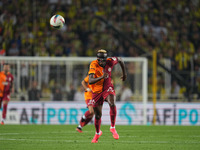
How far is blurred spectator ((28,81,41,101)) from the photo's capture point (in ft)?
55.3

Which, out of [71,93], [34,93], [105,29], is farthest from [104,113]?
[105,29]

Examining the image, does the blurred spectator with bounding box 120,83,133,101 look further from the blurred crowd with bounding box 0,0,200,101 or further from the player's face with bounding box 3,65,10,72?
the player's face with bounding box 3,65,10,72

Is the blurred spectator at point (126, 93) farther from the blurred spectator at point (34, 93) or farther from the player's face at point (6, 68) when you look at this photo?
the player's face at point (6, 68)

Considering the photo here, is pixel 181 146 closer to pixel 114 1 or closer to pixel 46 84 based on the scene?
pixel 46 84

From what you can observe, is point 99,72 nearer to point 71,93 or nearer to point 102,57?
point 102,57

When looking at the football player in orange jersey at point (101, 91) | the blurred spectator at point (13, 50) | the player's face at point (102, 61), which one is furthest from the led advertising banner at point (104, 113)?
the player's face at point (102, 61)

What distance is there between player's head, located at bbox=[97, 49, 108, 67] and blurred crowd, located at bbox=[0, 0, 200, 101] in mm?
10249

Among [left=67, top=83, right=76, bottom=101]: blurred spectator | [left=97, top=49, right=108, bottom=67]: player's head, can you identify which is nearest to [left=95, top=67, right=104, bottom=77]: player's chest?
[left=97, top=49, right=108, bottom=67]: player's head

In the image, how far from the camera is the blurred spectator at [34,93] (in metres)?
16.9

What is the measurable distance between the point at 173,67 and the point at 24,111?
274 inches

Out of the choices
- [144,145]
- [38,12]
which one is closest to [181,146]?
[144,145]

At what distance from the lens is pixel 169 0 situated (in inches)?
917

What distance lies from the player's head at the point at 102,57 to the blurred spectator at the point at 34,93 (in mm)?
8212

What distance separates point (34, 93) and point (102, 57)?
28.3ft
